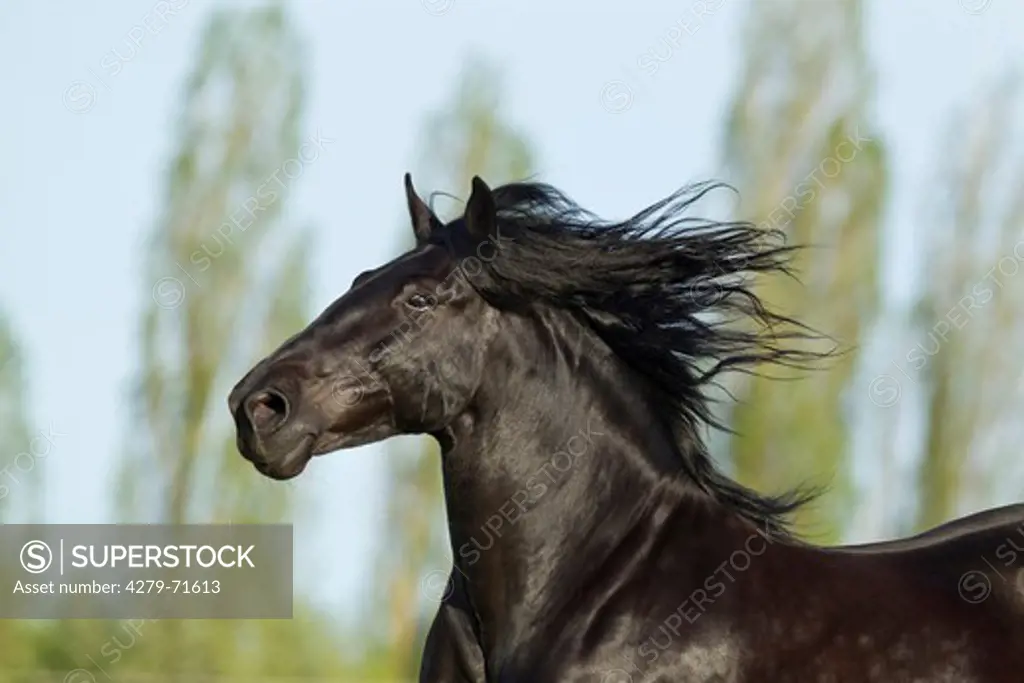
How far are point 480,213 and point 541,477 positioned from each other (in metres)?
0.77

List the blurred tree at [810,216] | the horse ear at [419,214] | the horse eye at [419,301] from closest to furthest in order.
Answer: the horse eye at [419,301], the horse ear at [419,214], the blurred tree at [810,216]

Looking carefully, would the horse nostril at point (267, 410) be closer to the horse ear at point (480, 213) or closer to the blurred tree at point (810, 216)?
the horse ear at point (480, 213)

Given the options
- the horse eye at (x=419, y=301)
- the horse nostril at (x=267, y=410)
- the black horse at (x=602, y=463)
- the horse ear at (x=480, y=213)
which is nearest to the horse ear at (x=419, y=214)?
the black horse at (x=602, y=463)

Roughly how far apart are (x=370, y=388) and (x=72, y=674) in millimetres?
13339

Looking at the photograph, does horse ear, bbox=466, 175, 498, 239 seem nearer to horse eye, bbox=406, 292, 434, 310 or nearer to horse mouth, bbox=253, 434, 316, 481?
horse eye, bbox=406, 292, 434, 310

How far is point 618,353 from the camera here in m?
4.91

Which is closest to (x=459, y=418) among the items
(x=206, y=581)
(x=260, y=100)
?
(x=206, y=581)

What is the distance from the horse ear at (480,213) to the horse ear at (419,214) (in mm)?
412

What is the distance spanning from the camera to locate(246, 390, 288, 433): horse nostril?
4.43m

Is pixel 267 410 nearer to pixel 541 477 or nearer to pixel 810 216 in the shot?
pixel 541 477

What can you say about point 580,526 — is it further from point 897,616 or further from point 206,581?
point 206,581

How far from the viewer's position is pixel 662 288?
5035 millimetres

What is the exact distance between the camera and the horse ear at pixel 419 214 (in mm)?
5289

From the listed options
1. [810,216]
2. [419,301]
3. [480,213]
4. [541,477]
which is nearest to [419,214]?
[480,213]
